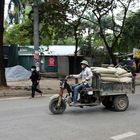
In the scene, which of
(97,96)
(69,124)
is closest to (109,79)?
(97,96)

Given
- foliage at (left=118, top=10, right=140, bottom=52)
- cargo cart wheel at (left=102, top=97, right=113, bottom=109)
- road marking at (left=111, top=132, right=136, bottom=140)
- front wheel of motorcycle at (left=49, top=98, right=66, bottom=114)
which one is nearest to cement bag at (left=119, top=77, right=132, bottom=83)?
cargo cart wheel at (left=102, top=97, right=113, bottom=109)

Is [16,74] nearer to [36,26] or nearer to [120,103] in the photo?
[36,26]

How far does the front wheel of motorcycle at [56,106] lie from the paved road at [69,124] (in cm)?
16

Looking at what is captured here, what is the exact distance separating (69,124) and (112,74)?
307 cm

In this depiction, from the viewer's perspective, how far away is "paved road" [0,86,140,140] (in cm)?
894

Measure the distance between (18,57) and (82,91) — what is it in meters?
22.2

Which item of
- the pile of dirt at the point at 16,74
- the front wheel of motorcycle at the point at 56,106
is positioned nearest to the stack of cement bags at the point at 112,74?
the front wheel of motorcycle at the point at 56,106

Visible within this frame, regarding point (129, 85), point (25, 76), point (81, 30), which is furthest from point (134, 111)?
point (81, 30)

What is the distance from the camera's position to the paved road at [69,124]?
8.94 m

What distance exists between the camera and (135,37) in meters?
29.4

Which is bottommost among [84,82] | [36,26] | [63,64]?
[84,82]

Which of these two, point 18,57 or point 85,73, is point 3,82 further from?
point 18,57

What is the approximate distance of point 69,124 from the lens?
10.3 m

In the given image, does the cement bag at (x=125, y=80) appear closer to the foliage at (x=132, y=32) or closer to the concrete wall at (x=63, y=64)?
the foliage at (x=132, y=32)
